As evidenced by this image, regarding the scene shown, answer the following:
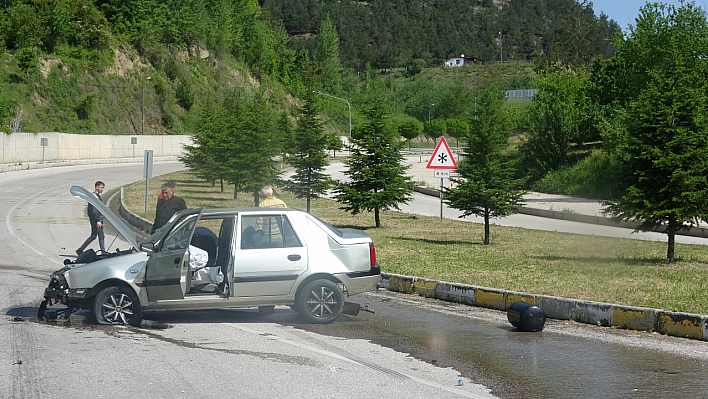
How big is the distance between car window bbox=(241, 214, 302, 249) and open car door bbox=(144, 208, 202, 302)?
2.18 feet

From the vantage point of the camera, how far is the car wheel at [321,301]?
37.5 ft

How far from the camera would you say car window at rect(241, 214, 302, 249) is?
11383 mm

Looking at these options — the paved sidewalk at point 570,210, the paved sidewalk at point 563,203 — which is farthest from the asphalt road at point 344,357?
the paved sidewalk at point 563,203

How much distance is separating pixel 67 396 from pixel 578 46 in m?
166

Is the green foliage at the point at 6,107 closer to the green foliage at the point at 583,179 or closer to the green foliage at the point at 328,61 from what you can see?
the green foliage at the point at 583,179

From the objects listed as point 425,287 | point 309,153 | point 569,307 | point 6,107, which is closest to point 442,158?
point 309,153

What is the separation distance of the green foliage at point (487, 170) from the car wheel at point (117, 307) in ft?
41.7

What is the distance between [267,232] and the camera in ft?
37.8

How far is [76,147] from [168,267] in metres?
66.8

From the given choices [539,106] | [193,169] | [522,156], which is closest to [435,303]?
[193,169]

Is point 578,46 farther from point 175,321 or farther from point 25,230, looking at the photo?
point 175,321

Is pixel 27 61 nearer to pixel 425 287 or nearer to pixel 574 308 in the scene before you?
pixel 425 287

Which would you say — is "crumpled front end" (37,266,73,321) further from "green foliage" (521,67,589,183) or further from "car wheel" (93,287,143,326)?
"green foliage" (521,67,589,183)

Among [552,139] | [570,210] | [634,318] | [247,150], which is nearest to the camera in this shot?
[634,318]
